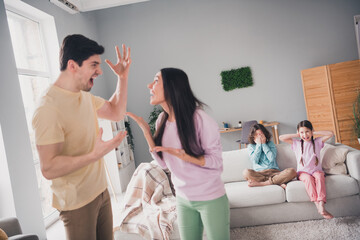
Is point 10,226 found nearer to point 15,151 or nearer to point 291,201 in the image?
point 15,151

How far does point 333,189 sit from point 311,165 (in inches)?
12.0

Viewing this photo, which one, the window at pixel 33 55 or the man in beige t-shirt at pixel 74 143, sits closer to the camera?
the man in beige t-shirt at pixel 74 143

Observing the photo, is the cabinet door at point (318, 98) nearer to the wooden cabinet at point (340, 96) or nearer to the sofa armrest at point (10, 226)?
the wooden cabinet at point (340, 96)

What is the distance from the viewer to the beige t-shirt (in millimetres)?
1012

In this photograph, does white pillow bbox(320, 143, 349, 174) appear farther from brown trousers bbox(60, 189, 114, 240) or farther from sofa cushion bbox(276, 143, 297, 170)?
brown trousers bbox(60, 189, 114, 240)

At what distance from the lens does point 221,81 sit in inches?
240

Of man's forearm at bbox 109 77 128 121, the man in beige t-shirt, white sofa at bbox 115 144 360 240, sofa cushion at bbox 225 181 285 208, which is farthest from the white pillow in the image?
the man in beige t-shirt

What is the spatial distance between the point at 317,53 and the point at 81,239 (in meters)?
6.01

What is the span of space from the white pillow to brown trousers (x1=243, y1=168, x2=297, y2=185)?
0.36m

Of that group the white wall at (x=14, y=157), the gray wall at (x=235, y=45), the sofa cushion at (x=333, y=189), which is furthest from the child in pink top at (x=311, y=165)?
the white wall at (x=14, y=157)

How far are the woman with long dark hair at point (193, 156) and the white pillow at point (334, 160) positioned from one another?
2.12 metres

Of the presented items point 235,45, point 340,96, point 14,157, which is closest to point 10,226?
point 14,157

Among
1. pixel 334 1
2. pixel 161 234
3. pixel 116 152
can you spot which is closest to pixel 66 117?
pixel 161 234

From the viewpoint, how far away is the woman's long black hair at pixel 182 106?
134 cm
